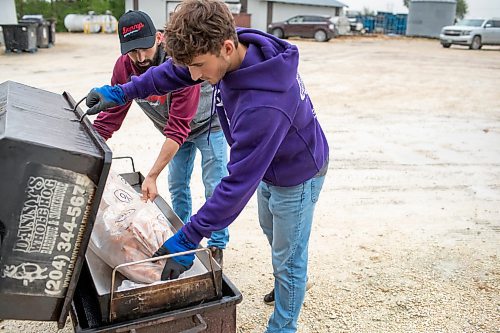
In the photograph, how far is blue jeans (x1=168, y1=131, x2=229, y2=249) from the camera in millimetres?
3518

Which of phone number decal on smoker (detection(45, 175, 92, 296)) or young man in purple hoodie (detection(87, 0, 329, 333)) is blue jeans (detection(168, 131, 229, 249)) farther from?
phone number decal on smoker (detection(45, 175, 92, 296))

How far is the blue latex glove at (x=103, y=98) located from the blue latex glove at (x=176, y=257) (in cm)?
73

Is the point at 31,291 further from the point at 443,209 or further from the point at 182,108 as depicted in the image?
the point at 443,209

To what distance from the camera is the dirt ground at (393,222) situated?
3.39 meters

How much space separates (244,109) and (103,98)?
766 millimetres

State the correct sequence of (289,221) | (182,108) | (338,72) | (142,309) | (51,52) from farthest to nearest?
(51,52) < (338,72) < (182,108) < (289,221) < (142,309)

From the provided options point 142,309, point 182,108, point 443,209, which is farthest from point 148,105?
point 443,209

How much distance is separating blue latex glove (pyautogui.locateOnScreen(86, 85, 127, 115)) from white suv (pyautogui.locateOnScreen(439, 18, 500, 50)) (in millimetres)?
24926

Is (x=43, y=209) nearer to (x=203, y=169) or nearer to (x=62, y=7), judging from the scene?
(x=203, y=169)

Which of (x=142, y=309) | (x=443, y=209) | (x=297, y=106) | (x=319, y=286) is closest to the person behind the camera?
(x=142, y=309)

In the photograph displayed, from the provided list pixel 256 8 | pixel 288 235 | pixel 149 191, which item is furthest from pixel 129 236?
pixel 256 8

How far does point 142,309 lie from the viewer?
2.00m

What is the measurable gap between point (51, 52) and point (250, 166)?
18.4 m

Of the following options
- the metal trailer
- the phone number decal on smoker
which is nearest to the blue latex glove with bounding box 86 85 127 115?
the phone number decal on smoker
